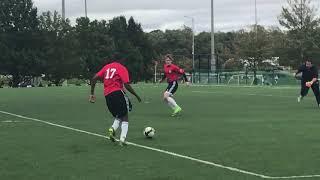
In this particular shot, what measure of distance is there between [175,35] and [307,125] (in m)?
119

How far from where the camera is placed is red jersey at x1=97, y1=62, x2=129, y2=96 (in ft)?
44.7

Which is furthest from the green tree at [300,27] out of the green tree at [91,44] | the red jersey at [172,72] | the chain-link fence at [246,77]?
the red jersey at [172,72]

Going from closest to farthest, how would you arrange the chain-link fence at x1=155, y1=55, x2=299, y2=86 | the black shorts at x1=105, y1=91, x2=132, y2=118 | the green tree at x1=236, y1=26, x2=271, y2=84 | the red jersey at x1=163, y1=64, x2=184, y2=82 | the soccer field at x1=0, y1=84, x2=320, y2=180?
the soccer field at x1=0, y1=84, x2=320, y2=180 < the black shorts at x1=105, y1=91, x2=132, y2=118 < the red jersey at x1=163, y1=64, x2=184, y2=82 < the chain-link fence at x1=155, y1=55, x2=299, y2=86 < the green tree at x1=236, y1=26, x2=271, y2=84

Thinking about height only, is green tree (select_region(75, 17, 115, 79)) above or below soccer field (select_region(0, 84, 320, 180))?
above

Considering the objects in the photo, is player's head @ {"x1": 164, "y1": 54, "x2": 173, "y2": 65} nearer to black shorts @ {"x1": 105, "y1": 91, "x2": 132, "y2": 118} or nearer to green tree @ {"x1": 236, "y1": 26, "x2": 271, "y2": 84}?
black shorts @ {"x1": 105, "y1": 91, "x2": 132, "y2": 118}

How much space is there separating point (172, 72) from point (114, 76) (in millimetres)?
9583

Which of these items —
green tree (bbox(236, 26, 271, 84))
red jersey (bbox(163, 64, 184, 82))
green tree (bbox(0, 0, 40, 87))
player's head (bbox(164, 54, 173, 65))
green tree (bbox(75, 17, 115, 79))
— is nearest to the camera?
player's head (bbox(164, 54, 173, 65))

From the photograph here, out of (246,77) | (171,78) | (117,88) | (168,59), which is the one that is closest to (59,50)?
(246,77)

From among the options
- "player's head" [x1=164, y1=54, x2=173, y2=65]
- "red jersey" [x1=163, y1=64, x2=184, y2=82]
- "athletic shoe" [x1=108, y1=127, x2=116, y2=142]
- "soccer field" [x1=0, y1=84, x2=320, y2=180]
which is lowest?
"soccer field" [x1=0, y1=84, x2=320, y2=180]

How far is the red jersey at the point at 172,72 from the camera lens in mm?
22891

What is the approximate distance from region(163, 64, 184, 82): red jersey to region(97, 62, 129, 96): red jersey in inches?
361

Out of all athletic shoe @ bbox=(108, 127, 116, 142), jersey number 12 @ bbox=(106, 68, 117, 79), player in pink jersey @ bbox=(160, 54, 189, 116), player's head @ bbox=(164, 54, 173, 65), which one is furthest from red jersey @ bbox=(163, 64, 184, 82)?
jersey number 12 @ bbox=(106, 68, 117, 79)

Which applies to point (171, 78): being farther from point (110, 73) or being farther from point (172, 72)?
point (110, 73)

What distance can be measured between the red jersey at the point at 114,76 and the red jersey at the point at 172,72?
9165 millimetres
